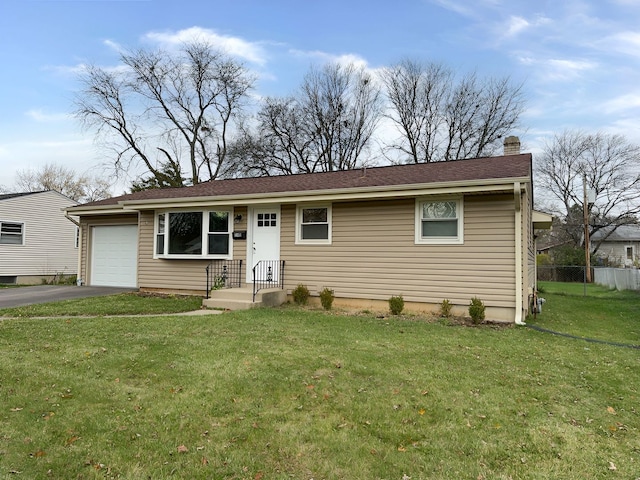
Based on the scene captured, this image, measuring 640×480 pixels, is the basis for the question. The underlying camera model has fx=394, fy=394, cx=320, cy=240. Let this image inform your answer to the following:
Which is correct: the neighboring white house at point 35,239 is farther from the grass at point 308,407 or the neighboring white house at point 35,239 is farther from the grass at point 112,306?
the grass at point 308,407

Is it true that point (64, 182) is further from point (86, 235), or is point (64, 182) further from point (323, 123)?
point (86, 235)

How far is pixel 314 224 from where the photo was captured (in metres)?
9.86

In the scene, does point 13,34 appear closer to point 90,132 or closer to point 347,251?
point 347,251

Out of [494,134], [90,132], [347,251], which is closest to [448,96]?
[494,134]

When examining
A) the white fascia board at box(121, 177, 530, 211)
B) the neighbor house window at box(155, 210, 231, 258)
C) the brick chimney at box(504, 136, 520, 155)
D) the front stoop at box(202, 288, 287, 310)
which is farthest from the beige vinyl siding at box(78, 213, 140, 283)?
the brick chimney at box(504, 136, 520, 155)

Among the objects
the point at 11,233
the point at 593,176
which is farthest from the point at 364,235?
the point at 593,176

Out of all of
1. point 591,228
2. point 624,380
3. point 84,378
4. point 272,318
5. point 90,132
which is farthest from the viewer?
point 591,228

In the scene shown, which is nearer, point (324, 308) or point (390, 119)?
point (324, 308)

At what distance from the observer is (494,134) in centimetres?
2603

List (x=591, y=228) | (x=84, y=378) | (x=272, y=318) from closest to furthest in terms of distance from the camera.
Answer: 1. (x=84, y=378)
2. (x=272, y=318)
3. (x=591, y=228)

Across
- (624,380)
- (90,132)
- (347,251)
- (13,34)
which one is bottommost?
(624,380)

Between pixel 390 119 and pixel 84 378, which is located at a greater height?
pixel 390 119

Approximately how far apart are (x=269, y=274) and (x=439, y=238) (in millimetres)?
4299

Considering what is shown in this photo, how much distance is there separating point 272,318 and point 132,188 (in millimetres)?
22912
